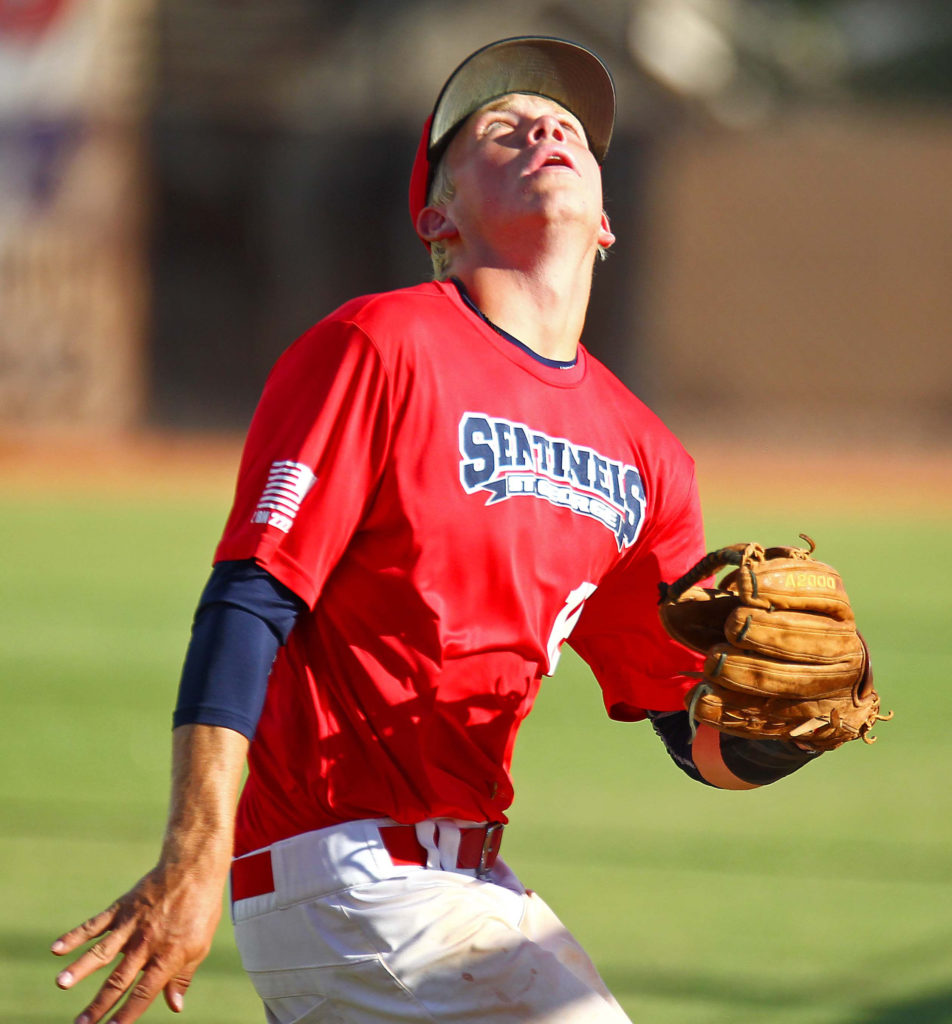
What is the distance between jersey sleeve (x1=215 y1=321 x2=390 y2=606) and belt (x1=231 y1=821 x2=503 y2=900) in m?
0.46

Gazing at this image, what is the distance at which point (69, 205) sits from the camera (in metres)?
23.9

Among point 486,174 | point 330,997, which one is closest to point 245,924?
point 330,997

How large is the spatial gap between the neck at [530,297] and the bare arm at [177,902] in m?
1.01

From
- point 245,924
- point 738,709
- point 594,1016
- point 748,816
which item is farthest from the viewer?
point 748,816

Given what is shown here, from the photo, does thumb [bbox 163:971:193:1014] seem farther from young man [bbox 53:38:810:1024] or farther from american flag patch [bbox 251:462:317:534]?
american flag patch [bbox 251:462:317:534]

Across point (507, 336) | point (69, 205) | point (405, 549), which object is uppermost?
point (69, 205)

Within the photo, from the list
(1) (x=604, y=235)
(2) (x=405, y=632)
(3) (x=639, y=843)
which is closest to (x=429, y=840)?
(2) (x=405, y=632)

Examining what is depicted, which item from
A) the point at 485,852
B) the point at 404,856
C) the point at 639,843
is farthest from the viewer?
the point at 639,843

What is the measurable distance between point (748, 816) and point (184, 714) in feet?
16.1

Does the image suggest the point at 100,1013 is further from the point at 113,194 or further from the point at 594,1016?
the point at 113,194

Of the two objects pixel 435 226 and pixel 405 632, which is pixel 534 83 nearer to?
pixel 435 226

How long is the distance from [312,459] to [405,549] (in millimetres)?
236

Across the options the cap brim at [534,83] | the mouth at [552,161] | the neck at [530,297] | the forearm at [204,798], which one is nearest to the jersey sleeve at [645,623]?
the neck at [530,297]

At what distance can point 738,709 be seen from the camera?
9.16ft
